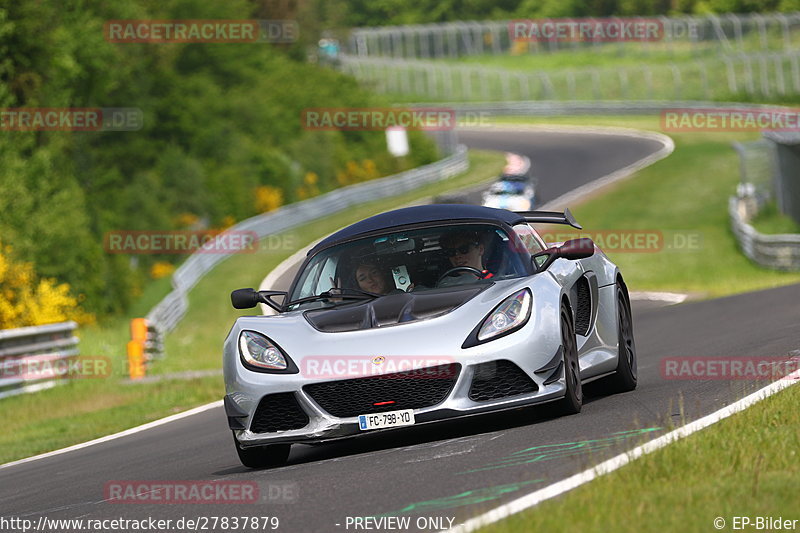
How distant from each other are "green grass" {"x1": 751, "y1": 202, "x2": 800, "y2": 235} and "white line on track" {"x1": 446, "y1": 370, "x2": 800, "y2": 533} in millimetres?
29239

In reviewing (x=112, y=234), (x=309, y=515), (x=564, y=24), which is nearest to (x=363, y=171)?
(x=112, y=234)

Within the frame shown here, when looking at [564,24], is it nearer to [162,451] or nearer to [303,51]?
[303,51]

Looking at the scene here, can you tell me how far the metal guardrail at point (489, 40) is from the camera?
80.0 m

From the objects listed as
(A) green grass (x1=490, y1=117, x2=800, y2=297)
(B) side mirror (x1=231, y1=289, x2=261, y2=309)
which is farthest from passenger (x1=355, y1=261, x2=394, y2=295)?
(A) green grass (x1=490, y1=117, x2=800, y2=297)

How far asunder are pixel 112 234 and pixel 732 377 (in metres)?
44.8

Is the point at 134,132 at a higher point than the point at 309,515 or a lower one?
lower

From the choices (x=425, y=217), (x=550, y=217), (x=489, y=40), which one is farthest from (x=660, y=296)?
(x=489, y=40)

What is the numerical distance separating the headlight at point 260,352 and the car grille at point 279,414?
192 millimetres

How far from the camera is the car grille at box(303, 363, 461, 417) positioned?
7957 mm

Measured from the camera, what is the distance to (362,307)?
27.7ft

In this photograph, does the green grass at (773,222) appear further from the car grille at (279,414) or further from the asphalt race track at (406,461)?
the car grille at (279,414)

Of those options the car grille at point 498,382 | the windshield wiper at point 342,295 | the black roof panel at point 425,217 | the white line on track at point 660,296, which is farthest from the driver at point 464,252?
the white line on track at point 660,296

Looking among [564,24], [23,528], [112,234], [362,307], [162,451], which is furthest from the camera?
[564,24]

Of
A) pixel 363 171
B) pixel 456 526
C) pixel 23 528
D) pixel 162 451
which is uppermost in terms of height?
pixel 456 526
